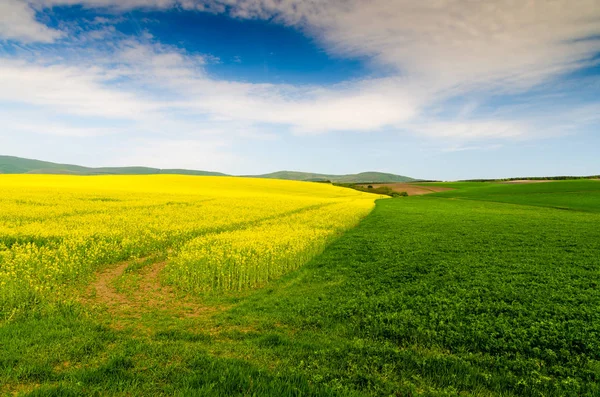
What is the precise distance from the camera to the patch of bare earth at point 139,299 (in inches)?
387

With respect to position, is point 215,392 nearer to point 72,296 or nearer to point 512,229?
point 72,296

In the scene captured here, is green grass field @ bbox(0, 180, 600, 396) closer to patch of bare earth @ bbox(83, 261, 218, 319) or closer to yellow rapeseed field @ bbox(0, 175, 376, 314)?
patch of bare earth @ bbox(83, 261, 218, 319)

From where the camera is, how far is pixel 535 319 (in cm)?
823

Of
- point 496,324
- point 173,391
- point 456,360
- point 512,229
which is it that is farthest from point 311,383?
point 512,229

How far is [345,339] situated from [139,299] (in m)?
7.51

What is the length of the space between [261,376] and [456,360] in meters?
4.20

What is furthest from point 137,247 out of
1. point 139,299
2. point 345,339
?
point 345,339

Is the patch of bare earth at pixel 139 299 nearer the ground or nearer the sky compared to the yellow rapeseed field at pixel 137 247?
nearer the ground

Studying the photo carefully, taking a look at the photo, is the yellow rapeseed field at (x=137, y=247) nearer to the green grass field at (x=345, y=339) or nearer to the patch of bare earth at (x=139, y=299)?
the patch of bare earth at (x=139, y=299)

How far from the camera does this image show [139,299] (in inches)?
427

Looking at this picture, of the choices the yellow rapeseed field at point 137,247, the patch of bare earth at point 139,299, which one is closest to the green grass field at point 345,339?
the patch of bare earth at point 139,299

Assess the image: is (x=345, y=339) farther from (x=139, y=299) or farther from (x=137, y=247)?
(x=137, y=247)

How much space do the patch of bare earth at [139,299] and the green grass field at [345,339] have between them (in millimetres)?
146

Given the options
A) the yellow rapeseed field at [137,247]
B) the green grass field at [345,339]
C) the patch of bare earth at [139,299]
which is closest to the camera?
the green grass field at [345,339]
